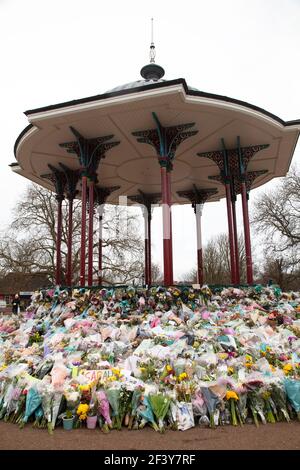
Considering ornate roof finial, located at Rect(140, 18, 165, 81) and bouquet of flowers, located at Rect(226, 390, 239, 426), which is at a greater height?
ornate roof finial, located at Rect(140, 18, 165, 81)

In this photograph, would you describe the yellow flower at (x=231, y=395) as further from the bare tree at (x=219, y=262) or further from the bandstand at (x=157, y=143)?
the bare tree at (x=219, y=262)

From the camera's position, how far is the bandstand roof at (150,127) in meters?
9.73

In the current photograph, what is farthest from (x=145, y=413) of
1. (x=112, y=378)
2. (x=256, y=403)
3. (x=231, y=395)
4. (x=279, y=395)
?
(x=279, y=395)

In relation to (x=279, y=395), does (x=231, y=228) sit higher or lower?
higher

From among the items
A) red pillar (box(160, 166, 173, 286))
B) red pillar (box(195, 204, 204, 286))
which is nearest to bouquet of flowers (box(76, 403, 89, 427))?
red pillar (box(160, 166, 173, 286))

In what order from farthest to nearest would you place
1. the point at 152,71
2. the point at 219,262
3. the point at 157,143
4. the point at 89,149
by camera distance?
the point at 219,262 < the point at 152,71 < the point at 89,149 < the point at 157,143

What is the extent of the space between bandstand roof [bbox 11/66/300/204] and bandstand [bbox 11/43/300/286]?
0.09ft

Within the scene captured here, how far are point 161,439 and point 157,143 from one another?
9177mm

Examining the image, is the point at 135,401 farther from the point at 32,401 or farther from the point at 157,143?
the point at 157,143

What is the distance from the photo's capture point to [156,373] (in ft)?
15.8

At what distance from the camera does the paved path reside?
11.7 feet

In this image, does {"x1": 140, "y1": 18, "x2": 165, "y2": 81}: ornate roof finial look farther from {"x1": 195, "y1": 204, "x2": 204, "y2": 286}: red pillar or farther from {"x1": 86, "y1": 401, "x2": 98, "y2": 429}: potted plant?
{"x1": 86, "y1": 401, "x2": 98, "y2": 429}: potted plant
